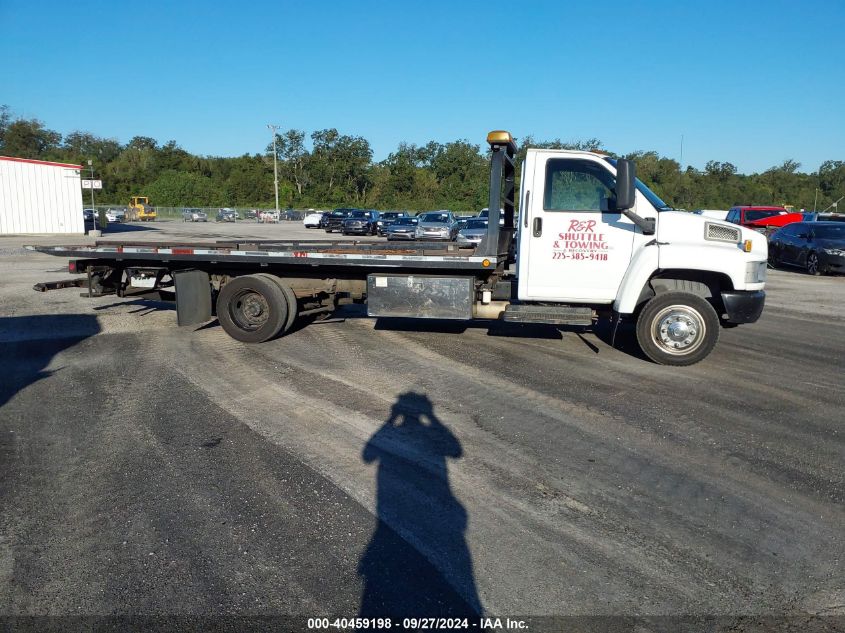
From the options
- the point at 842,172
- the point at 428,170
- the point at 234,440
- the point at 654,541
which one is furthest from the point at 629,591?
the point at 842,172

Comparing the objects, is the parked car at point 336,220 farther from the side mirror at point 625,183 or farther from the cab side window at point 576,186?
the side mirror at point 625,183

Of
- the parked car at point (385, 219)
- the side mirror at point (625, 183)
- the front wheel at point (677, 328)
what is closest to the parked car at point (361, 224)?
the parked car at point (385, 219)

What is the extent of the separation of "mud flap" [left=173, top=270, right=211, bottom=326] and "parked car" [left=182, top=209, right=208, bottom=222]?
69506mm

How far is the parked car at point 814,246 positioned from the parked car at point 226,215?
63.9 m

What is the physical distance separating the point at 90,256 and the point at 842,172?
100412 millimetres

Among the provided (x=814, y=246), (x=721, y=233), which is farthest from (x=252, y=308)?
(x=814, y=246)

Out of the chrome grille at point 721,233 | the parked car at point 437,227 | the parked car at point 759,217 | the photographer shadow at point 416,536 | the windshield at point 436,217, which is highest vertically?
the parked car at point 759,217

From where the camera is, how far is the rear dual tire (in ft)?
28.6

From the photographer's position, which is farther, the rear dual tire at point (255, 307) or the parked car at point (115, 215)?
the parked car at point (115, 215)

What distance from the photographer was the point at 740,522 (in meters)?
4.03

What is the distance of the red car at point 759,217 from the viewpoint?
29.4m

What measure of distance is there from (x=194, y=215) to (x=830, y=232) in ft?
225

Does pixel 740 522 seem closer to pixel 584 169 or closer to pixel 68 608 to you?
pixel 68 608

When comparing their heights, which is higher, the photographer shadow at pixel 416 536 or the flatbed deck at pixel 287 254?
the flatbed deck at pixel 287 254
